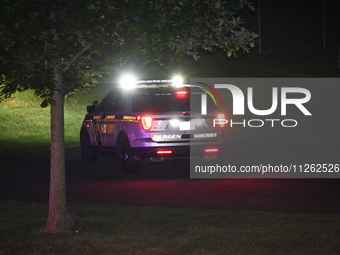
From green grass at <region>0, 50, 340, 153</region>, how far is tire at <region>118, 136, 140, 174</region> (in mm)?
7816

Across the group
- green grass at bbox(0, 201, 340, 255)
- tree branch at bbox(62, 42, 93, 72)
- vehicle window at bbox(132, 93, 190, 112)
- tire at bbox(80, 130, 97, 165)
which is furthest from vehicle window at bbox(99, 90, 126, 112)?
tree branch at bbox(62, 42, 93, 72)

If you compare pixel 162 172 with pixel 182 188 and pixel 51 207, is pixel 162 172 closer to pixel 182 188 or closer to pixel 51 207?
pixel 182 188

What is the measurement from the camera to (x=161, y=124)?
16.6 meters

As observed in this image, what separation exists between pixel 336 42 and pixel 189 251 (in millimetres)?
42954

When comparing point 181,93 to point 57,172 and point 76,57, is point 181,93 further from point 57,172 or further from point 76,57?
point 57,172

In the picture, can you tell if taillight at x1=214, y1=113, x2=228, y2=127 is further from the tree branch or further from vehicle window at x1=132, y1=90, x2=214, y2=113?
the tree branch

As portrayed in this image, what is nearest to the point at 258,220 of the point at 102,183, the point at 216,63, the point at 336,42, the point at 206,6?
the point at 206,6

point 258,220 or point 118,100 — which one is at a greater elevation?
point 118,100

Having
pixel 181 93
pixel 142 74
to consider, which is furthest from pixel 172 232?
pixel 142 74

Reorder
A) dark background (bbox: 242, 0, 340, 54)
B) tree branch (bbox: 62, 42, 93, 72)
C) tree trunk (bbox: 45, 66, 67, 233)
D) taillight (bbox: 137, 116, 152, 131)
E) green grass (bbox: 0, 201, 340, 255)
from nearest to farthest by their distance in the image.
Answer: green grass (bbox: 0, 201, 340, 255)
tree branch (bbox: 62, 42, 93, 72)
tree trunk (bbox: 45, 66, 67, 233)
taillight (bbox: 137, 116, 152, 131)
dark background (bbox: 242, 0, 340, 54)

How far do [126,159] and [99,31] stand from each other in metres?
7.64

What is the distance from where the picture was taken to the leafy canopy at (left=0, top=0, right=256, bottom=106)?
361 inches

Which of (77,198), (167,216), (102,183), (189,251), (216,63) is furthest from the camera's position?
(216,63)

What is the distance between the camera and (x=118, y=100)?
58.6 ft
